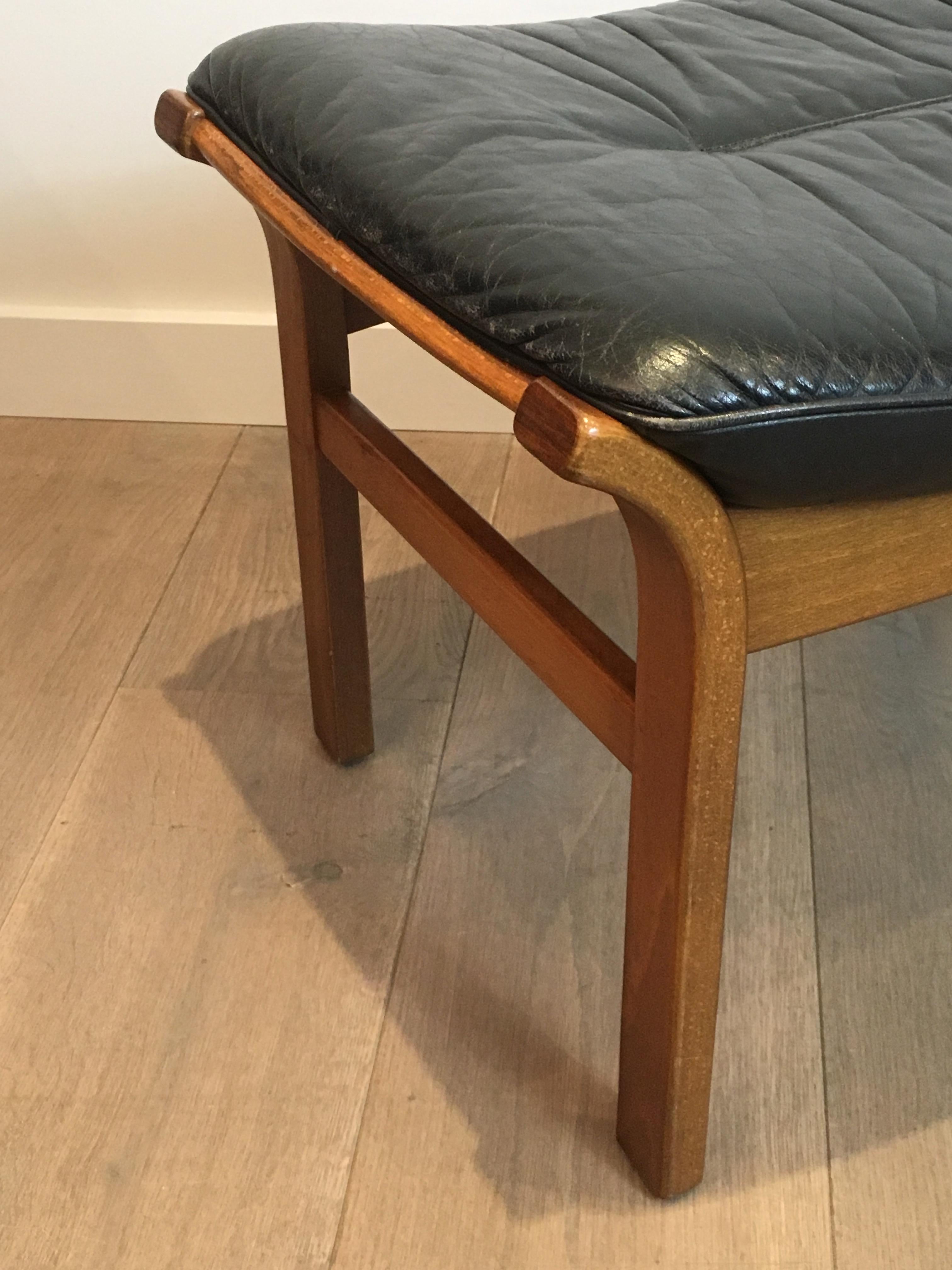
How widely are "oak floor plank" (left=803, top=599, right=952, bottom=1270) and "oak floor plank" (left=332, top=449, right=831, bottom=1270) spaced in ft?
0.05

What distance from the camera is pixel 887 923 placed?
84 centimetres

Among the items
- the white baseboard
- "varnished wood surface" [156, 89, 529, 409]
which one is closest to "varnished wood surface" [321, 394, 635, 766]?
"varnished wood surface" [156, 89, 529, 409]

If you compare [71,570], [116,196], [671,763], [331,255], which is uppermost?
[331,255]

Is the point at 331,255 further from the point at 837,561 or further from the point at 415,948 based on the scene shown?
the point at 415,948

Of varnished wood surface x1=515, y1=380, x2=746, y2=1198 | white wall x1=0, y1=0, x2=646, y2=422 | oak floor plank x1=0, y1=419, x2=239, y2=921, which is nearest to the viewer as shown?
varnished wood surface x1=515, y1=380, x2=746, y2=1198

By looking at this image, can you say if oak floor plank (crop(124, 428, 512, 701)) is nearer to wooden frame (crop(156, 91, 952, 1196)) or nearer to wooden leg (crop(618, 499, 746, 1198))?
wooden frame (crop(156, 91, 952, 1196))

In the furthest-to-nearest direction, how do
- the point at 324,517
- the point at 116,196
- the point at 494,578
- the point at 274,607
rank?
the point at 116,196 → the point at 274,607 → the point at 324,517 → the point at 494,578

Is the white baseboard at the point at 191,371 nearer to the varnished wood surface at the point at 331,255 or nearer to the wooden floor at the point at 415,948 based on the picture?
the wooden floor at the point at 415,948

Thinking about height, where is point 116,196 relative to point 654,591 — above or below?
below

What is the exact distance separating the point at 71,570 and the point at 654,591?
798 mm

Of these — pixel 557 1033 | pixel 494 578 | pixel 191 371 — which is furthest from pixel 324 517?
pixel 191 371

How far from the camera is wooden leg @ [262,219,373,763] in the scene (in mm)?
810

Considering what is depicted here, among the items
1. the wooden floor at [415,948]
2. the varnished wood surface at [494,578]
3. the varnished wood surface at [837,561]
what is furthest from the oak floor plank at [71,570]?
the varnished wood surface at [837,561]

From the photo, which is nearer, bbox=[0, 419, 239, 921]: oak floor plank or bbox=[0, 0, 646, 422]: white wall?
bbox=[0, 419, 239, 921]: oak floor plank
